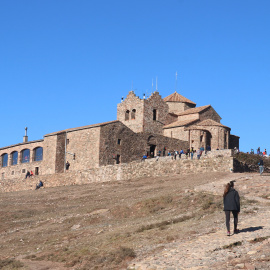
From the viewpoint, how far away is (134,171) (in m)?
43.8

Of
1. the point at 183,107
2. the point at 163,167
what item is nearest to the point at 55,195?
the point at 163,167

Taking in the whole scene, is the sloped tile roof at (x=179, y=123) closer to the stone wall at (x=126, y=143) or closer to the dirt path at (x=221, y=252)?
the stone wall at (x=126, y=143)

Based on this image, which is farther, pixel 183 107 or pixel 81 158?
pixel 183 107

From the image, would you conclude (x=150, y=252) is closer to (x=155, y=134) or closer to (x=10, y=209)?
(x=10, y=209)

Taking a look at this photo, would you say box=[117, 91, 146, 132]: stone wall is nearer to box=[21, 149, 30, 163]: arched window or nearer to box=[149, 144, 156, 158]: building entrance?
box=[149, 144, 156, 158]: building entrance

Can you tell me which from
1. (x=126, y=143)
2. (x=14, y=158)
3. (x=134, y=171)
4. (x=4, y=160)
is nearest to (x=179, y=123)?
(x=126, y=143)

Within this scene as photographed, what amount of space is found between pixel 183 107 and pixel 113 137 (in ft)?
50.1

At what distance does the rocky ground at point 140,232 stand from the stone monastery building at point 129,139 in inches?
648

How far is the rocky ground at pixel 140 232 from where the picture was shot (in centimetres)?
1329

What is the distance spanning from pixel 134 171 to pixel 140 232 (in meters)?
25.7

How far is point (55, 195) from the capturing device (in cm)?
3772

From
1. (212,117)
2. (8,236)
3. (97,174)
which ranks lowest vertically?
(8,236)

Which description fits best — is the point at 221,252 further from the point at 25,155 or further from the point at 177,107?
the point at 25,155

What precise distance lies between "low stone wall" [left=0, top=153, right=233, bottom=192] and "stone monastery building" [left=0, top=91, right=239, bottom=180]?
6.36 feet
